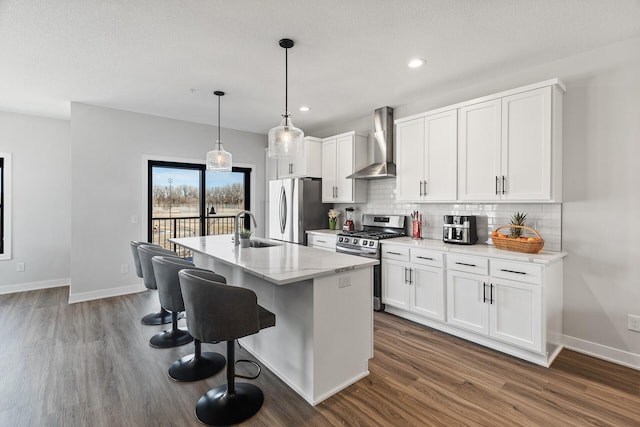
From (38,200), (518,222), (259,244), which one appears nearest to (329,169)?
(259,244)

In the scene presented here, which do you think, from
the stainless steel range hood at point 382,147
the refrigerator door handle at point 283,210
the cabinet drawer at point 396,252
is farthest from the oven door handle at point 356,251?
the refrigerator door handle at point 283,210

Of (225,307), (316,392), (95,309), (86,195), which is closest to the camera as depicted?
(225,307)

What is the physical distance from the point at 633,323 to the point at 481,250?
1.26 metres

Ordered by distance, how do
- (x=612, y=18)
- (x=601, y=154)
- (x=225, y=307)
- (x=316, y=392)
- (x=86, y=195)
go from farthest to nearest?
(x=86, y=195) < (x=601, y=154) < (x=612, y=18) < (x=316, y=392) < (x=225, y=307)

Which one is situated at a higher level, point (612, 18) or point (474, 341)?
point (612, 18)

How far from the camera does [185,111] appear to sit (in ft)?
15.6

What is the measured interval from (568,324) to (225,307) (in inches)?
123

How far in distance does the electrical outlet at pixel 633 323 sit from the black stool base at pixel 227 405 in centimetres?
304

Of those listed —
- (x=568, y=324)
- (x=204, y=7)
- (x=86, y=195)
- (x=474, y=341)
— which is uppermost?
(x=204, y=7)

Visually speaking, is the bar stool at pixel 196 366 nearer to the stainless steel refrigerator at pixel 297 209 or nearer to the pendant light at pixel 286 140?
the pendant light at pixel 286 140

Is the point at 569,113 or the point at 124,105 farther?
the point at 124,105

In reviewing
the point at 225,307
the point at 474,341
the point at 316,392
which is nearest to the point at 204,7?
the point at 225,307

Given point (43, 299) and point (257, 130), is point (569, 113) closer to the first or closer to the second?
point (257, 130)

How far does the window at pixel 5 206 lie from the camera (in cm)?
482
